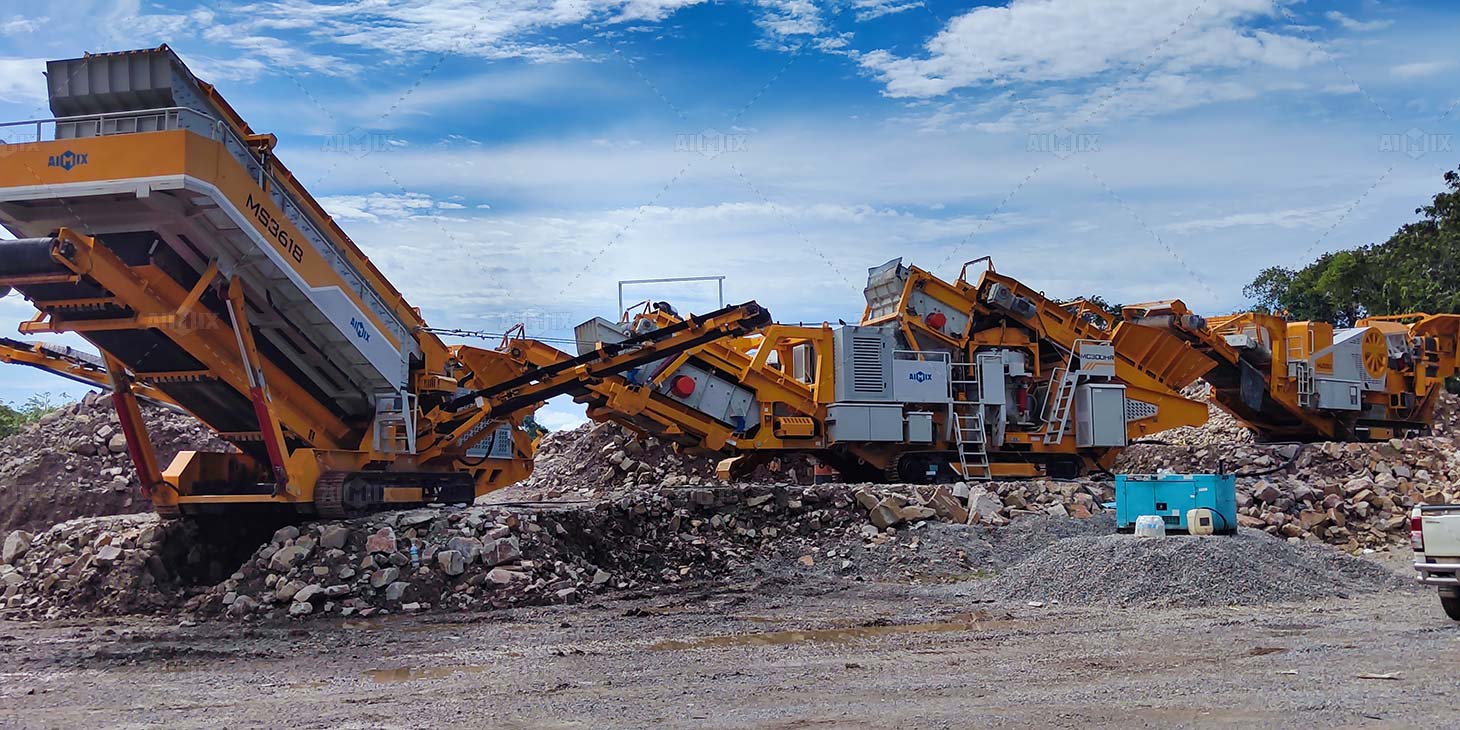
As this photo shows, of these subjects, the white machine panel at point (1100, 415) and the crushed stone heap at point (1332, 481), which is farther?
the white machine panel at point (1100, 415)

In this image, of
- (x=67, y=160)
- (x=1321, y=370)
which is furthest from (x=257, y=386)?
(x=1321, y=370)

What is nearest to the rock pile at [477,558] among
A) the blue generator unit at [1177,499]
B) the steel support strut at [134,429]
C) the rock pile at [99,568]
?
the rock pile at [99,568]

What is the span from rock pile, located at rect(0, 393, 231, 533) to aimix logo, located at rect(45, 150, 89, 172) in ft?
29.9

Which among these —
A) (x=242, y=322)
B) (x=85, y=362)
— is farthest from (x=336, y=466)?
(x=85, y=362)

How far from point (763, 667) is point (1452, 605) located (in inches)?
229

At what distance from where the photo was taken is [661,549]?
14.9 meters

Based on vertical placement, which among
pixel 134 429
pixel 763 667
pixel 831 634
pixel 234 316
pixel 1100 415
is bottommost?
pixel 831 634

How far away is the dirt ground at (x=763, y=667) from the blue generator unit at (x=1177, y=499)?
1.97 metres

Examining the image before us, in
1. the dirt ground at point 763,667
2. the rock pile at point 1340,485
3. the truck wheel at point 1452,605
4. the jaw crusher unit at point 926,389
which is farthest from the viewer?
the jaw crusher unit at point 926,389

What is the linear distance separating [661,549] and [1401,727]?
9.46m

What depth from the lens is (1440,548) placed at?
995 cm

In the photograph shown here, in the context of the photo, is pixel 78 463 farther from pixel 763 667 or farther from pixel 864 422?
pixel 763 667

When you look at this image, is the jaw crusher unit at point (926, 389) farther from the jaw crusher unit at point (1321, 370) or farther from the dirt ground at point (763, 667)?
the dirt ground at point (763, 667)

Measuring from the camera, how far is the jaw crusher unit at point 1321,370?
2261 centimetres
